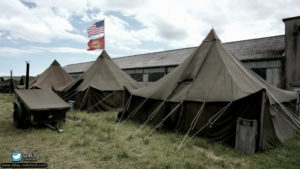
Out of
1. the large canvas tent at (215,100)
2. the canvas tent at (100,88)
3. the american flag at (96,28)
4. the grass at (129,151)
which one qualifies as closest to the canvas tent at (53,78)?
the canvas tent at (100,88)

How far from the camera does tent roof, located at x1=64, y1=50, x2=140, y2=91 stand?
11573 mm

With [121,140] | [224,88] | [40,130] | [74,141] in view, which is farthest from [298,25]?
[40,130]

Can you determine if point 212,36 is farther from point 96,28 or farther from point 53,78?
point 53,78

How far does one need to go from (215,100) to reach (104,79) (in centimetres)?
842

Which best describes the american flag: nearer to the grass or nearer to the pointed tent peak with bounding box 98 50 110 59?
the pointed tent peak with bounding box 98 50 110 59

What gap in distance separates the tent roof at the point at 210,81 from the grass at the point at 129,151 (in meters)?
1.39

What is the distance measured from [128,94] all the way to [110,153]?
4.45 meters

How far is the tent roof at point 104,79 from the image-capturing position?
11573 millimetres

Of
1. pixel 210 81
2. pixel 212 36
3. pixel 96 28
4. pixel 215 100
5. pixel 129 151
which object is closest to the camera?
pixel 129 151

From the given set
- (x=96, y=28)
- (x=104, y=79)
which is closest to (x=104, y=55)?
(x=104, y=79)

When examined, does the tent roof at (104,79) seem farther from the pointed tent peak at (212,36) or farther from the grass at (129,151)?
the pointed tent peak at (212,36)

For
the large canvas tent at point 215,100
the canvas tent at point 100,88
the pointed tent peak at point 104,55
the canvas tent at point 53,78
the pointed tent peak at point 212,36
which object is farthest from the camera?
the canvas tent at point 53,78

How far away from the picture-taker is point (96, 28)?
1545cm

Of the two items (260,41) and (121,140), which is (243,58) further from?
(121,140)
